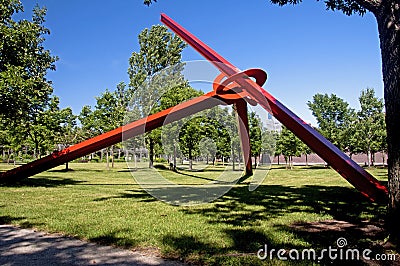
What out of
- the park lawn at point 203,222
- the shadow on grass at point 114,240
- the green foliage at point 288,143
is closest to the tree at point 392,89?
the park lawn at point 203,222

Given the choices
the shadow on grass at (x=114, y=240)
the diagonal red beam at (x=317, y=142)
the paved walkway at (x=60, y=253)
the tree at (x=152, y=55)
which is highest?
the tree at (x=152, y=55)

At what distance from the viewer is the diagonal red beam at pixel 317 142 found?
8.82m

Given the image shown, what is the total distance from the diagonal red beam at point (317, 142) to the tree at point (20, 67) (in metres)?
8.44

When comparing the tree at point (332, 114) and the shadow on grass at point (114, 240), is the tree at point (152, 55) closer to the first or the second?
the tree at point (332, 114)

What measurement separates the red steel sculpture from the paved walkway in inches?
247

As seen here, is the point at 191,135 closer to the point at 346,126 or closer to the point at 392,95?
the point at 392,95

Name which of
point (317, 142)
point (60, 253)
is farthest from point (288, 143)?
point (60, 253)

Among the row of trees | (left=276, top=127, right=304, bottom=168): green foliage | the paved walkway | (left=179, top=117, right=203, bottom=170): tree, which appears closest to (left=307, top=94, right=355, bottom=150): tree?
the row of trees

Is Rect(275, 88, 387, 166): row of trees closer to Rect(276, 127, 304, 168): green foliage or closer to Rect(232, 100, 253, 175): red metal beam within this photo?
Rect(276, 127, 304, 168): green foliage

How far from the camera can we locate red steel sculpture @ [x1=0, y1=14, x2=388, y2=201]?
8922mm

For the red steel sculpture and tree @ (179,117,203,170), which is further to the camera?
tree @ (179,117,203,170)

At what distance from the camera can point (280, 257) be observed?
451 cm

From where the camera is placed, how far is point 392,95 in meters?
5.48

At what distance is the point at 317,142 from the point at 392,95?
12.5 feet
